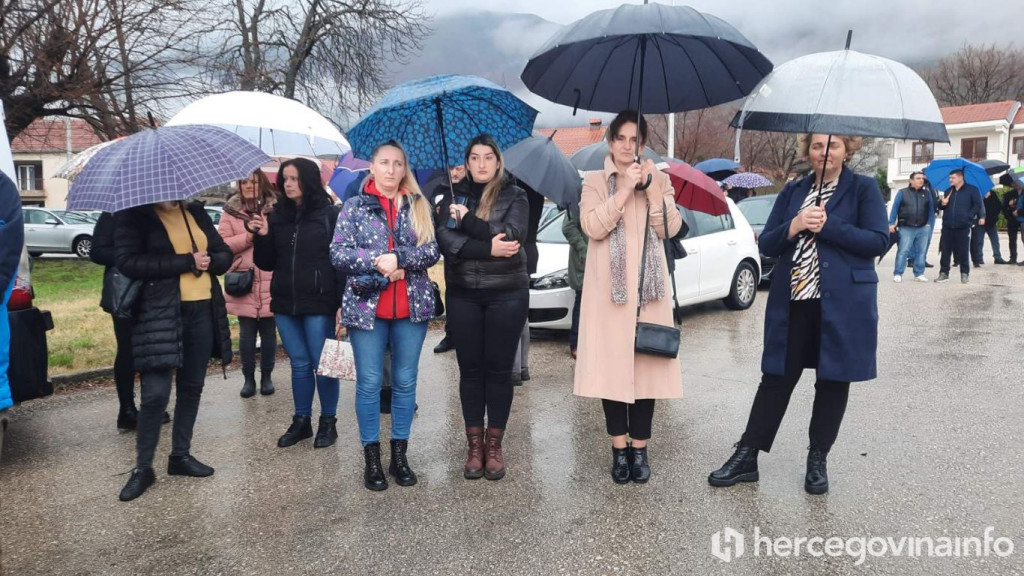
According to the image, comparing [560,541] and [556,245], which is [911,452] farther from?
[556,245]

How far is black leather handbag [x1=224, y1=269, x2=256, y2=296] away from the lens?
5809 millimetres

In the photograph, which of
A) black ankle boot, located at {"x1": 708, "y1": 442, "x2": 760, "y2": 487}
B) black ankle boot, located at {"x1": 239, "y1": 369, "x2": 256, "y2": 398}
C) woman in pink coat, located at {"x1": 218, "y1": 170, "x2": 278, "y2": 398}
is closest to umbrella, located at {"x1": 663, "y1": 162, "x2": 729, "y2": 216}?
black ankle boot, located at {"x1": 708, "y1": 442, "x2": 760, "y2": 487}

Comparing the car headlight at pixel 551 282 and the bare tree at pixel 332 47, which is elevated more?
the bare tree at pixel 332 47

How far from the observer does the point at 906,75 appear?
3.41 m

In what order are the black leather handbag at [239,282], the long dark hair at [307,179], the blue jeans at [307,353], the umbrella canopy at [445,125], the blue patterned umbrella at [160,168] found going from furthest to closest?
the black leather handbag at [239,282] < the blue jeans at [307,353] < the long dark hair at [307,179] < the umbrella canopy at [445,125] < the blue patterned umbrella at [160,168]

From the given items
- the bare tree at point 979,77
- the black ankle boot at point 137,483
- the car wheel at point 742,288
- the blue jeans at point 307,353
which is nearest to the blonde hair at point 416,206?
the blue jeans at point 307,353

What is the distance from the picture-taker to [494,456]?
415 cm

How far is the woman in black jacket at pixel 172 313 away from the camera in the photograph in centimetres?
396

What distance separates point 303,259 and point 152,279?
2.99 ft

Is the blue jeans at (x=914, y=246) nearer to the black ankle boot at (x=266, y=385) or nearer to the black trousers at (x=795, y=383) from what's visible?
the black trousers at (x=795, y=383)

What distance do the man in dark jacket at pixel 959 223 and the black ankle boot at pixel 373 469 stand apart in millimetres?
11850

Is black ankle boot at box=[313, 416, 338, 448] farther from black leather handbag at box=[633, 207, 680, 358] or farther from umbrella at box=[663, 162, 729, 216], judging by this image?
umbrella at box=[663, 162, 729, 216]

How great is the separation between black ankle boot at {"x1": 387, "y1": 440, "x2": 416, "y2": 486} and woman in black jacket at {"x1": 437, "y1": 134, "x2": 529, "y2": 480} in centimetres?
32

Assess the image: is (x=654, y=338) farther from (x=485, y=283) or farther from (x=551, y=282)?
(x=551, y=282)
